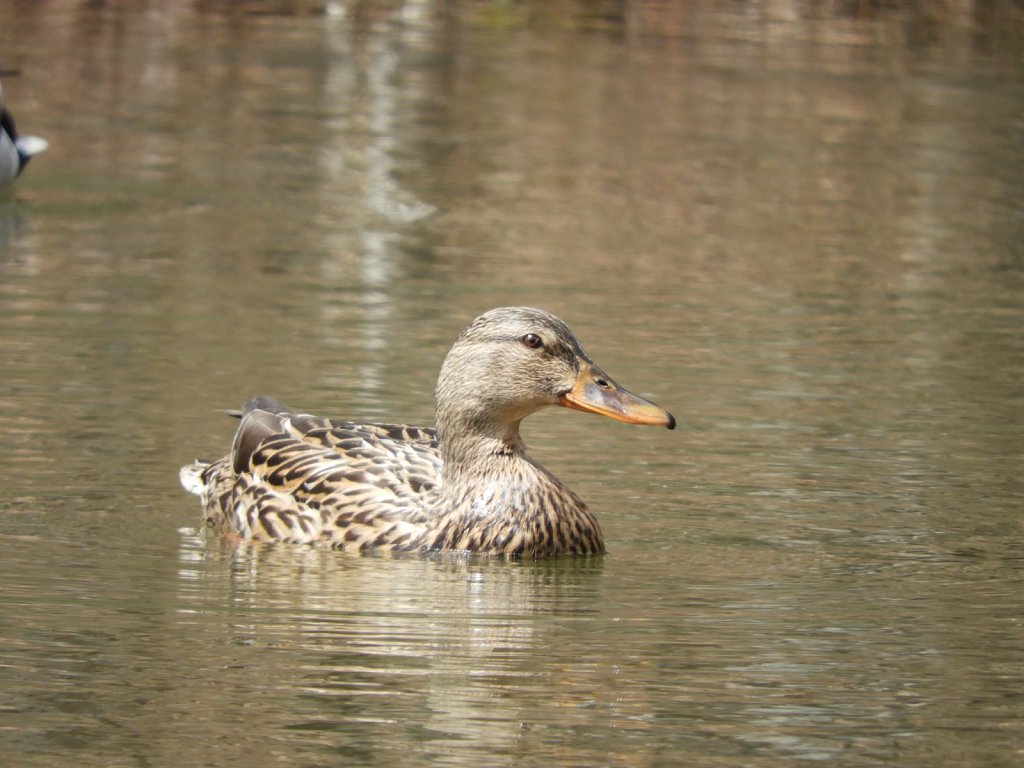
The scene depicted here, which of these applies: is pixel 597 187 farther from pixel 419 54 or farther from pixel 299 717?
pixel 299 717

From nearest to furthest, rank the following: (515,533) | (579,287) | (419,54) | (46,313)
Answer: (515,533), (46,313), (579,287), (419,54)

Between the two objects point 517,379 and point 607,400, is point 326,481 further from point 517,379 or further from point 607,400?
point 607,400

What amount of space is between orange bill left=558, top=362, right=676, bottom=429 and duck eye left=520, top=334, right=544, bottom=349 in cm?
19

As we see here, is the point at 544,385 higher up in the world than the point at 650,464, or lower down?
higher up

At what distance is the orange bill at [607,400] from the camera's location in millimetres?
9531

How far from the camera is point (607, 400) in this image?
9625 millimetres

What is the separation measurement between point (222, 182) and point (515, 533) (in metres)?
11.0

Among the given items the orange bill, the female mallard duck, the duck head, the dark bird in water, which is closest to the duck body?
the dark bird in water

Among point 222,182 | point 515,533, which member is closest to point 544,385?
point 515,533

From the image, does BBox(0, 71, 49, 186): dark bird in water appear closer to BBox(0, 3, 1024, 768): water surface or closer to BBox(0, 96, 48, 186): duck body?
BBox(0, 96, 48, 186): duck body

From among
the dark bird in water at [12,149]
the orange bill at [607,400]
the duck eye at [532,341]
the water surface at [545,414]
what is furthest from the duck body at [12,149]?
the orange bill at [607,400]

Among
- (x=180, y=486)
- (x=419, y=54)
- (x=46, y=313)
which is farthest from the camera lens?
(x=419, y=54)

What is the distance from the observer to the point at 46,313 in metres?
14.2

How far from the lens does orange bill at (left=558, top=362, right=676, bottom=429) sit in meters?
9.53
